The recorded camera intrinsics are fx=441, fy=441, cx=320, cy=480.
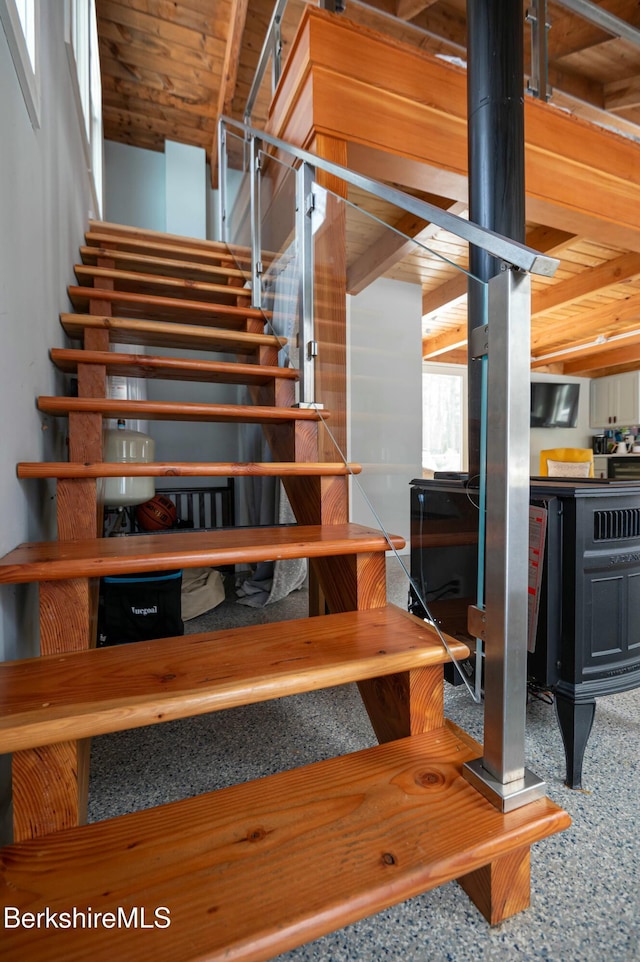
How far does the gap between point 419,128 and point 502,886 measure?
2636mm

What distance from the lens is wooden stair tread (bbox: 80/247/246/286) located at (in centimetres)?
229

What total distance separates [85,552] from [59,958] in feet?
2.19

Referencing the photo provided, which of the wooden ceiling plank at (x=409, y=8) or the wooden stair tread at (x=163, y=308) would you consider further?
the wooden ceiling plank at (x=409, y=8)

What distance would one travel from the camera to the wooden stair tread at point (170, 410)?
4.26 ft

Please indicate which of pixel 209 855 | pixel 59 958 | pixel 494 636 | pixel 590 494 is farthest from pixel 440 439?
pixel 59 958

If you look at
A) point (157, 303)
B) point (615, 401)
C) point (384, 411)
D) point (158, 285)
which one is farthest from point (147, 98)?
point (615, 401)

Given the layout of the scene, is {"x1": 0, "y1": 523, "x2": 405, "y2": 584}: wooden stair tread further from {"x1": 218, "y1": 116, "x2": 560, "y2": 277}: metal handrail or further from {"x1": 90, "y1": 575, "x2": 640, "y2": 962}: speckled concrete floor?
{"x1": 218, "y1": 116, "x2": 560, "y2": 277}: metal handrail

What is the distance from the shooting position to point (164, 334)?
1.79 meters

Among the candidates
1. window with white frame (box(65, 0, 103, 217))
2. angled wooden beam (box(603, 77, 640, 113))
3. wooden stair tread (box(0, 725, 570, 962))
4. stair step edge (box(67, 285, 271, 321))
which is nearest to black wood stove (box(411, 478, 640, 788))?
wooden stair tread (box(0, 725, 570, 962))

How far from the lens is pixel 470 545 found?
0.87 meters

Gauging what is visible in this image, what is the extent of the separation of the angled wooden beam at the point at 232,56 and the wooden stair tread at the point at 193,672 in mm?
3798

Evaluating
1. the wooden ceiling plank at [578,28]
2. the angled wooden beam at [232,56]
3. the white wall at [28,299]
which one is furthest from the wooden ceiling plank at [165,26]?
the wooden ceiling plank at [578,28]

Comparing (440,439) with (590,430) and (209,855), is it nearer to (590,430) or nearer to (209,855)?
(209,855)

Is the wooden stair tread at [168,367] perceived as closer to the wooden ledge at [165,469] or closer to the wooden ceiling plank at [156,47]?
the wooden ledge at [165,469]
